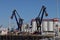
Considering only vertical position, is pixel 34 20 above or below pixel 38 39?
above

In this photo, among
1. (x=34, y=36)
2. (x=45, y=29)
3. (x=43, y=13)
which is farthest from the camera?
(x=45, y=29)

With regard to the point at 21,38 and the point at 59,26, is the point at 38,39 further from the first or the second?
the point at 59,26

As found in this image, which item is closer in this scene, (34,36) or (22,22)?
(34,36)

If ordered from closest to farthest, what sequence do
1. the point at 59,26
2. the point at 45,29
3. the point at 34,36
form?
the point at 34,36 → the point at 59,26 → the point at 45,29

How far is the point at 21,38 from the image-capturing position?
89.5 metres

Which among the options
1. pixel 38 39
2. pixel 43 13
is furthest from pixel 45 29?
pixel 38 39

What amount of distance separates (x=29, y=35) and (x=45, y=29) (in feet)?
90.0

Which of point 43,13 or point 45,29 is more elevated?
point 43,13

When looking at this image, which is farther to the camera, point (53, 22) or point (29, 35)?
point (53, 22)

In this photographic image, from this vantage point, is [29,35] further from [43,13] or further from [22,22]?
[22,22]

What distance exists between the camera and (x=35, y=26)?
117m

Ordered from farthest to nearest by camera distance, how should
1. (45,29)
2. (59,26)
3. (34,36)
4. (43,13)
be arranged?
(45,29) → (43,13) → (59,26) → (34,36)

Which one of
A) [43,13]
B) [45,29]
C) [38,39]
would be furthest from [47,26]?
[38,39]

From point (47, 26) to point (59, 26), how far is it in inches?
592
